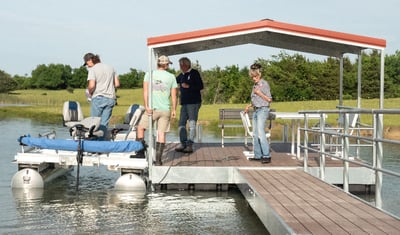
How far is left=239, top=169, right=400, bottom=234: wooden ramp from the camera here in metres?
5.49

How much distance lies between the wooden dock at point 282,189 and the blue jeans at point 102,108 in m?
1.31

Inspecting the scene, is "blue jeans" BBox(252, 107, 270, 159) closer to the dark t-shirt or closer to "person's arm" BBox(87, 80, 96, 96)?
the dark t-shirt

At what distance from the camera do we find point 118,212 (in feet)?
26.5

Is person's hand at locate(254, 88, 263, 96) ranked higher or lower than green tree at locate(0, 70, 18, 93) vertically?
lower

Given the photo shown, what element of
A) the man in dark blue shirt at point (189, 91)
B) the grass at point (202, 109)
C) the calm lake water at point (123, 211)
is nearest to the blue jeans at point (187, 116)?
the man in dark blue shirt at point (189, 91)

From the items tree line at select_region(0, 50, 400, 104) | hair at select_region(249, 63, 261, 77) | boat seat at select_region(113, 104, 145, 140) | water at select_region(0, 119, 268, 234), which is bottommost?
water at select_region(0, 119, 268, 234)

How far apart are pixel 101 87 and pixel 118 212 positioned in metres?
3.42

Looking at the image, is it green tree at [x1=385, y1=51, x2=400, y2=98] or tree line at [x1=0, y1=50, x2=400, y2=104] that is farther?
green tree at [x1=385, y1=51, x2=400, y2=98]

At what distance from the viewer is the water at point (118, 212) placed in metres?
7.10

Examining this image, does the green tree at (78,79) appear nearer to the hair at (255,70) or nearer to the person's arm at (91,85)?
the person's arm at (91,85)

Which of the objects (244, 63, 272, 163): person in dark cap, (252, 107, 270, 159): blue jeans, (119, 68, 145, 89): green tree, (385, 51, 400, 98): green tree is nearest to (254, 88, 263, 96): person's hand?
(244, 63, 272, 163): person in dark cap

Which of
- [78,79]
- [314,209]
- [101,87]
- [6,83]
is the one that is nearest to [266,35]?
[101,87]

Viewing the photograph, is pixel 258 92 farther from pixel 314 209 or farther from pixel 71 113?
pixel 314 209

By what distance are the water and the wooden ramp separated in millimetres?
451
